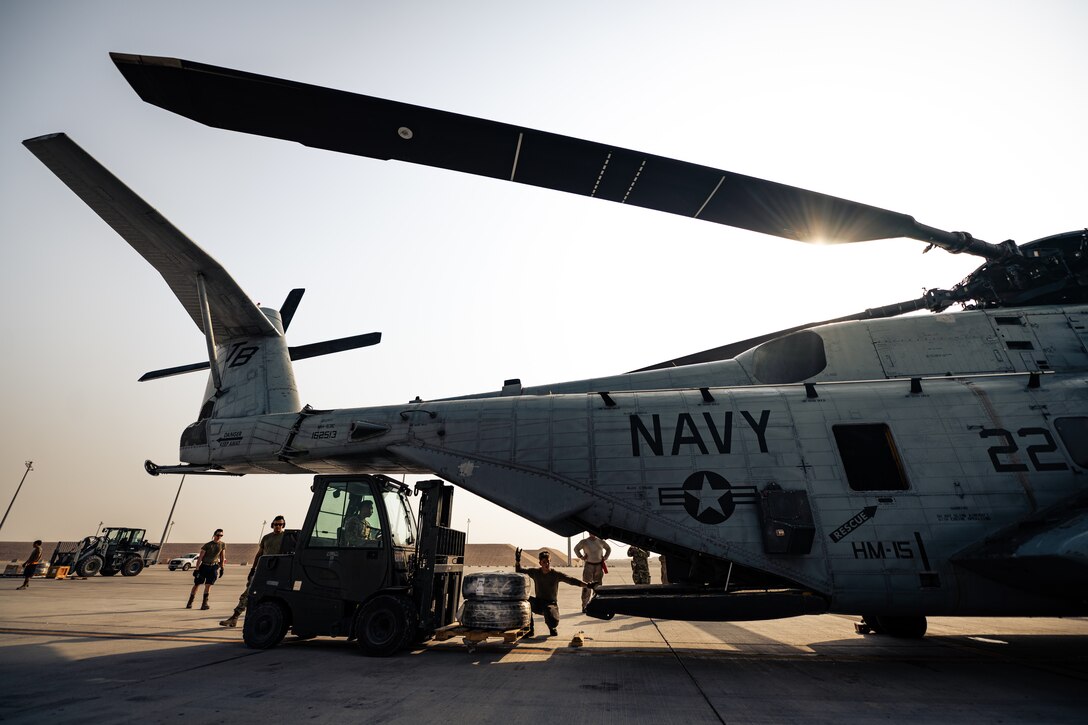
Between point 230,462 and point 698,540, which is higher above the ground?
point 230,462

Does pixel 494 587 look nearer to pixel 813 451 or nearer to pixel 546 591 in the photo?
pixel 546 591

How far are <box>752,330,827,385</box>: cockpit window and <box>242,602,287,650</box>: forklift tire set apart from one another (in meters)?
8.60

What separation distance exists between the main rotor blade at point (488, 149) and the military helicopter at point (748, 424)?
0.09ft

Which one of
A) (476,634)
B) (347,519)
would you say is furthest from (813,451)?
(347,519)

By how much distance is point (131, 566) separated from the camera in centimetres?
Answer: 2578

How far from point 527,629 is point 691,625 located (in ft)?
18.2

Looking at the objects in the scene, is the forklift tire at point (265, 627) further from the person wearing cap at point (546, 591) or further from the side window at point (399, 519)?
the person wearing cap at point (546, 591)

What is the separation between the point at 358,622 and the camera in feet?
21.8

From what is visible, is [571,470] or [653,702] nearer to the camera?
[653,702]

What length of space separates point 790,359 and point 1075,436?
373cm

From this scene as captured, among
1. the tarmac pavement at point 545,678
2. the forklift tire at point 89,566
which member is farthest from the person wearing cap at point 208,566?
the forklift tire at point 89,566

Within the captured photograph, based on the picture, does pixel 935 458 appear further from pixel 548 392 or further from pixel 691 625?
pixel 691 625

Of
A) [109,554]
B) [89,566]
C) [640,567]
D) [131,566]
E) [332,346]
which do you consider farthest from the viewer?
[131,566]

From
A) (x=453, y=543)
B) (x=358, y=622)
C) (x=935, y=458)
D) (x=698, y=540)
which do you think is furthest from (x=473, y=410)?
(x=935, y=458)
